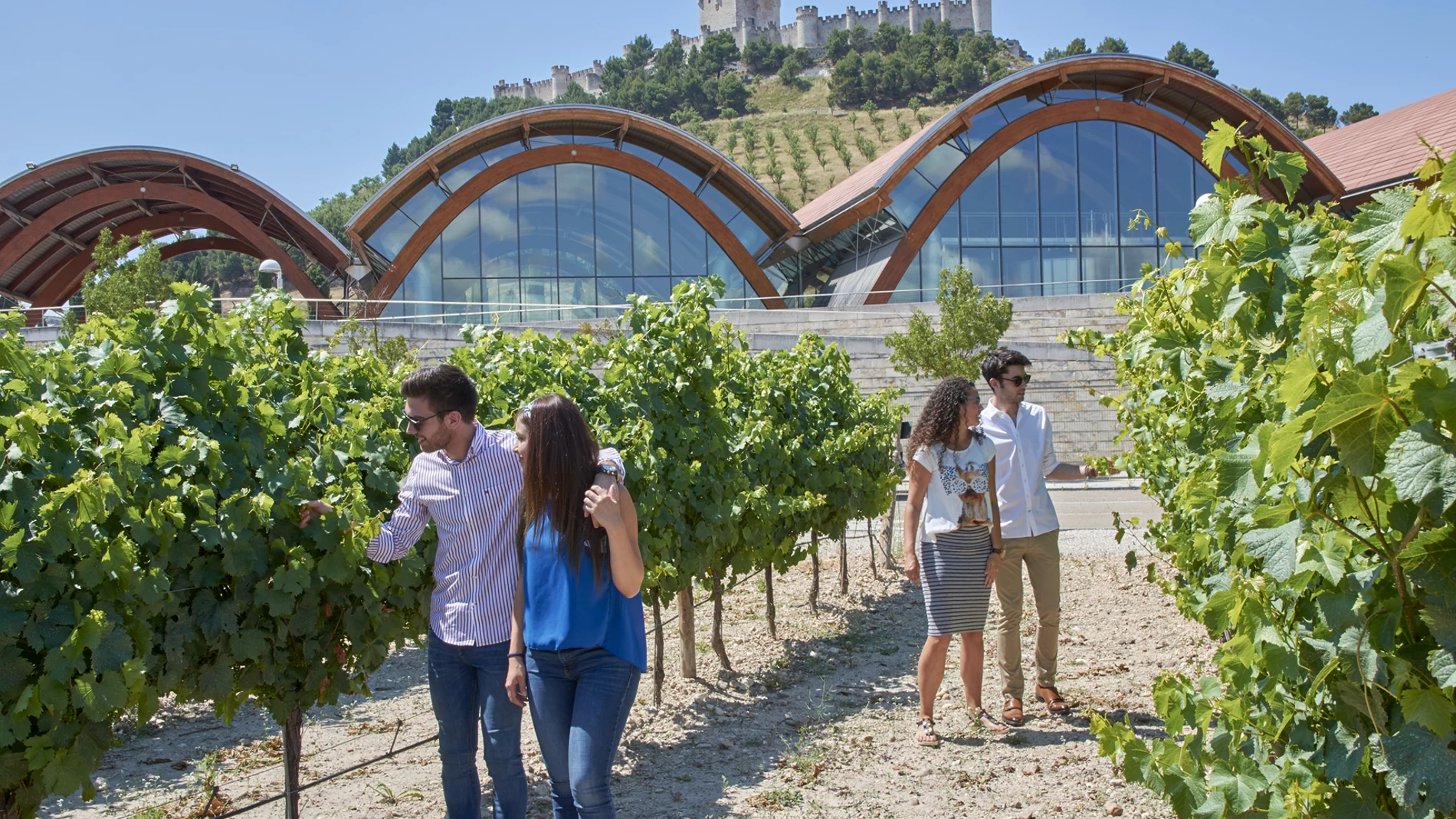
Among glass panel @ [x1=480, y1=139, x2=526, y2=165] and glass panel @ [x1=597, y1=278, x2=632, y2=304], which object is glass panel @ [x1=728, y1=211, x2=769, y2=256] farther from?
glass panel @ [x1=480, y1=139, x2=526, y2=165]

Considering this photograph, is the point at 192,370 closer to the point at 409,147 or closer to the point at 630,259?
the point at 630,259

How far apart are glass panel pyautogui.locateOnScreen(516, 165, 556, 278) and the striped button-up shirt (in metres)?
26.4

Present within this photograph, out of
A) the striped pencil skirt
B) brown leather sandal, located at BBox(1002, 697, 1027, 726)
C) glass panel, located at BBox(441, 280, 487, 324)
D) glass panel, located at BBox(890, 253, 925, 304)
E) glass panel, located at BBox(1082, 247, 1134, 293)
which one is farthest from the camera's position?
glass panel, located at BBox(1082, 247, 1134, 293)

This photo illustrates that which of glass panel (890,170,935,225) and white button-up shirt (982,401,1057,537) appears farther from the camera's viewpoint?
glass panel (890,170,935,225)

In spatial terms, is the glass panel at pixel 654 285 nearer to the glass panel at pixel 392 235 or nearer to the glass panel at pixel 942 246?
the glass panel at pixel 392 235

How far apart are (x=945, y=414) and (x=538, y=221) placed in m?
26.0

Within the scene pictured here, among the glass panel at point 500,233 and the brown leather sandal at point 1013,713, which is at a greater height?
the glass panel at point 500,233

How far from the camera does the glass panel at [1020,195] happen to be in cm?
2950

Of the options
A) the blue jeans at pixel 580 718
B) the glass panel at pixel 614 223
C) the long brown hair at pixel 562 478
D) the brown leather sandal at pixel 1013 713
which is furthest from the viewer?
the glass panel at pixel 614 223

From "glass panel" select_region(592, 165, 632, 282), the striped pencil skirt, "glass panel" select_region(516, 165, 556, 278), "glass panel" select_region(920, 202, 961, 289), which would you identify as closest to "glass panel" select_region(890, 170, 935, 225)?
"glass panel" select_region(920, 202, 961, 289)

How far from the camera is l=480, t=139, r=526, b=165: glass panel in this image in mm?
29500

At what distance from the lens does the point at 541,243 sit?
29.4 m

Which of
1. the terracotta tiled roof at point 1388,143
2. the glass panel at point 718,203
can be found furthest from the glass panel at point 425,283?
the terracotta tiled roof at point 1388,143

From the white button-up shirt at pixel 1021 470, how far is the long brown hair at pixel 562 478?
8.71 ft
